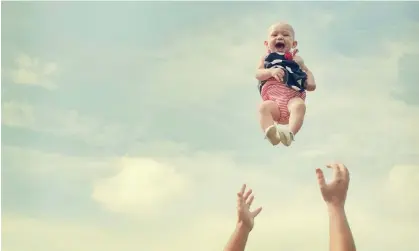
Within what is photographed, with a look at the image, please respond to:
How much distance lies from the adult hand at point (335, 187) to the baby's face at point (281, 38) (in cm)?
52

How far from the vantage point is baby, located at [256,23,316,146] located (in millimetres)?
2135

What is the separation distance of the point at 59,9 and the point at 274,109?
1016 millimetres

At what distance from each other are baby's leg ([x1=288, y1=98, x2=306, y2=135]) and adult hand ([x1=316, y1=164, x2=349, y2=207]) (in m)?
0.24

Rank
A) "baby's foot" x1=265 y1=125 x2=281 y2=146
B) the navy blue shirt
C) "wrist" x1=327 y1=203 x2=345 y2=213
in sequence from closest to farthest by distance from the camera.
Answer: "wrist" x1=327 y1=203 x2=345 y2=213 → "baby's foot" x1=265 y1=125 x2=281 y2=146 → the navy blue shirt

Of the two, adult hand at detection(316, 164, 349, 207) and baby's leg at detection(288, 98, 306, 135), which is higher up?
baby's leg at detection(288, 98, 306, 135)

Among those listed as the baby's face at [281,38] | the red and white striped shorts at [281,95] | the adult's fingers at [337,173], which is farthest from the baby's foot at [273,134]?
the baby's face at [281,38]

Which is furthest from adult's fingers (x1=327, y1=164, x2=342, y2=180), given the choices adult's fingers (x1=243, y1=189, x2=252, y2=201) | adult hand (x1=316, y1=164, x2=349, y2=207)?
adult's fingers (x1=243, y1=189, x2=252, y2=201)

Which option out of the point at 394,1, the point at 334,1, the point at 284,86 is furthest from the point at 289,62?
the point at 394,1

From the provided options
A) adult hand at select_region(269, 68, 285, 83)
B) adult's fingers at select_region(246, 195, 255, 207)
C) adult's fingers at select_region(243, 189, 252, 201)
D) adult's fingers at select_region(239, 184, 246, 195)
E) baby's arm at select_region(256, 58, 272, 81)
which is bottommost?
adult's fingers at select_region(246, 195, 255, 207)

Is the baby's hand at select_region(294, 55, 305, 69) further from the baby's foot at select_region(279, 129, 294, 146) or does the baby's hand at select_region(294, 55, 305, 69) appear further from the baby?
the baby's foot at select_region(279, 129, 294, 146)

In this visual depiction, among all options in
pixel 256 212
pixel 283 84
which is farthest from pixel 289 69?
pixel 256 212

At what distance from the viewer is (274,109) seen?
2.17 meters

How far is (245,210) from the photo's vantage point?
2.23m

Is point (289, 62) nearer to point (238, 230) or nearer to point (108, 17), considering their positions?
point (238, 230)
